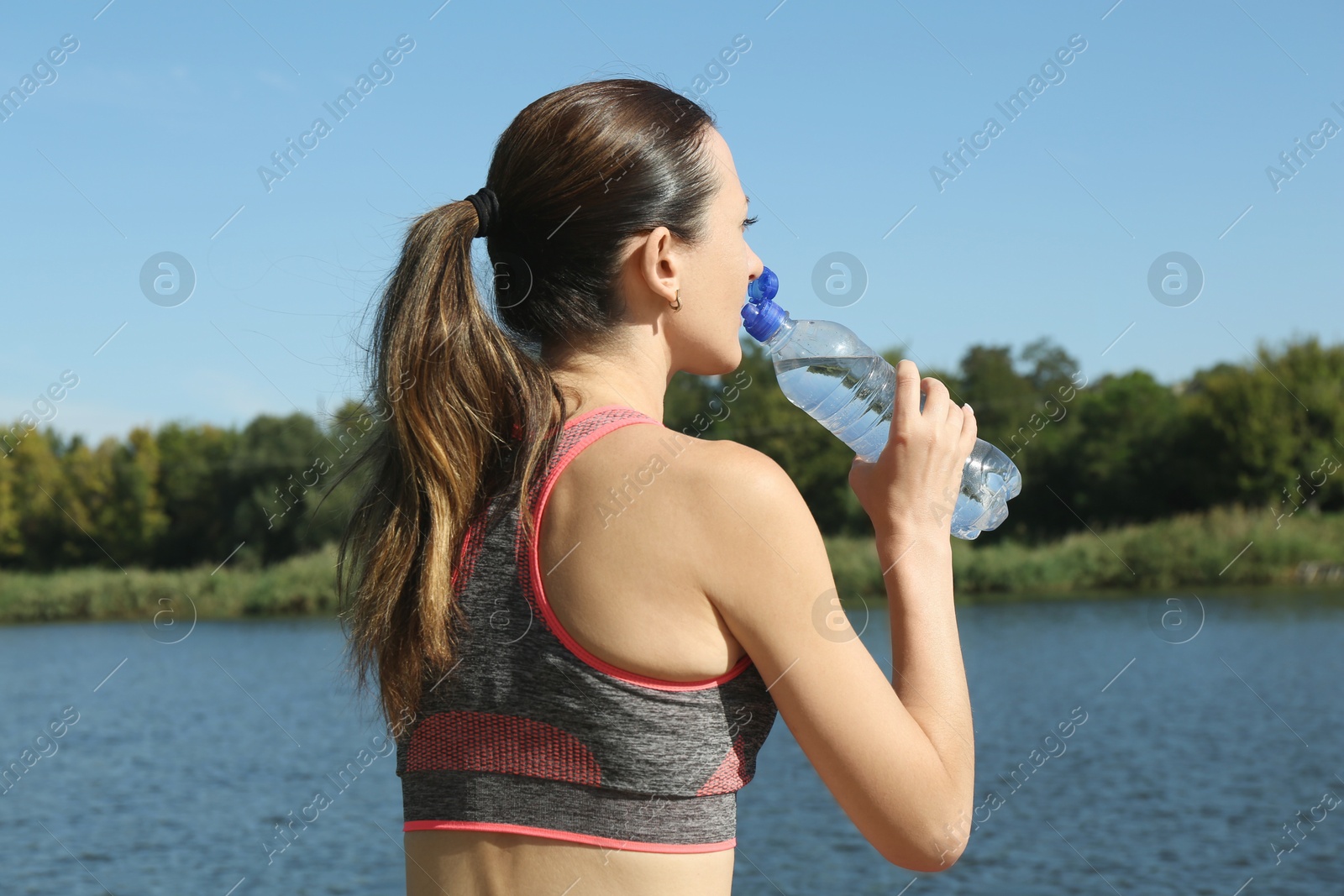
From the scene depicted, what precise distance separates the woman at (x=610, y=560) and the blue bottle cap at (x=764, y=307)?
253 millimetres

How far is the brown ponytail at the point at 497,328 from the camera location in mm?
1357

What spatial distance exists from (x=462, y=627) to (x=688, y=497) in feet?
1.09

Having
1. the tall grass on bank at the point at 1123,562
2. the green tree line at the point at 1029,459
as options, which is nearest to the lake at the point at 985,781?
the tall grass on bank at the point at 1123,562

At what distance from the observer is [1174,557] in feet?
113

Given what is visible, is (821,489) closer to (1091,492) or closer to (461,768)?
(1091,492)

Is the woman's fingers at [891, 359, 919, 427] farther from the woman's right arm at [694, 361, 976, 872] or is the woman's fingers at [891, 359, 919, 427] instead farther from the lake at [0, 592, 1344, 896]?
the lake at [0, 592, 1344, 896]

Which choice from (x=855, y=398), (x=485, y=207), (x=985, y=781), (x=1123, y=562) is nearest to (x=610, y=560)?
(x=485, y=207)

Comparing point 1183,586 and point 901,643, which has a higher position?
point 901,643

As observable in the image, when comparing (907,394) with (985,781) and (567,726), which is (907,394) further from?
(985,781)

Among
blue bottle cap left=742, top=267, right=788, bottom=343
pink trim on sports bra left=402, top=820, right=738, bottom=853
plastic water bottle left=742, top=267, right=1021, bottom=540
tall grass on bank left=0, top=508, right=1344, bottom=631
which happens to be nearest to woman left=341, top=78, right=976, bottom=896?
pink trim on sports bra left=402, top=820, right=738, bottom=853

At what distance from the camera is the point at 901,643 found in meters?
1.40

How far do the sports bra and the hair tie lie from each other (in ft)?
1.14

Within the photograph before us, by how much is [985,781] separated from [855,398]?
13.5 m

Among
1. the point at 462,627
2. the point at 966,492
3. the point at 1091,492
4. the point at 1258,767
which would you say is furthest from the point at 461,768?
the point at 1091,492
